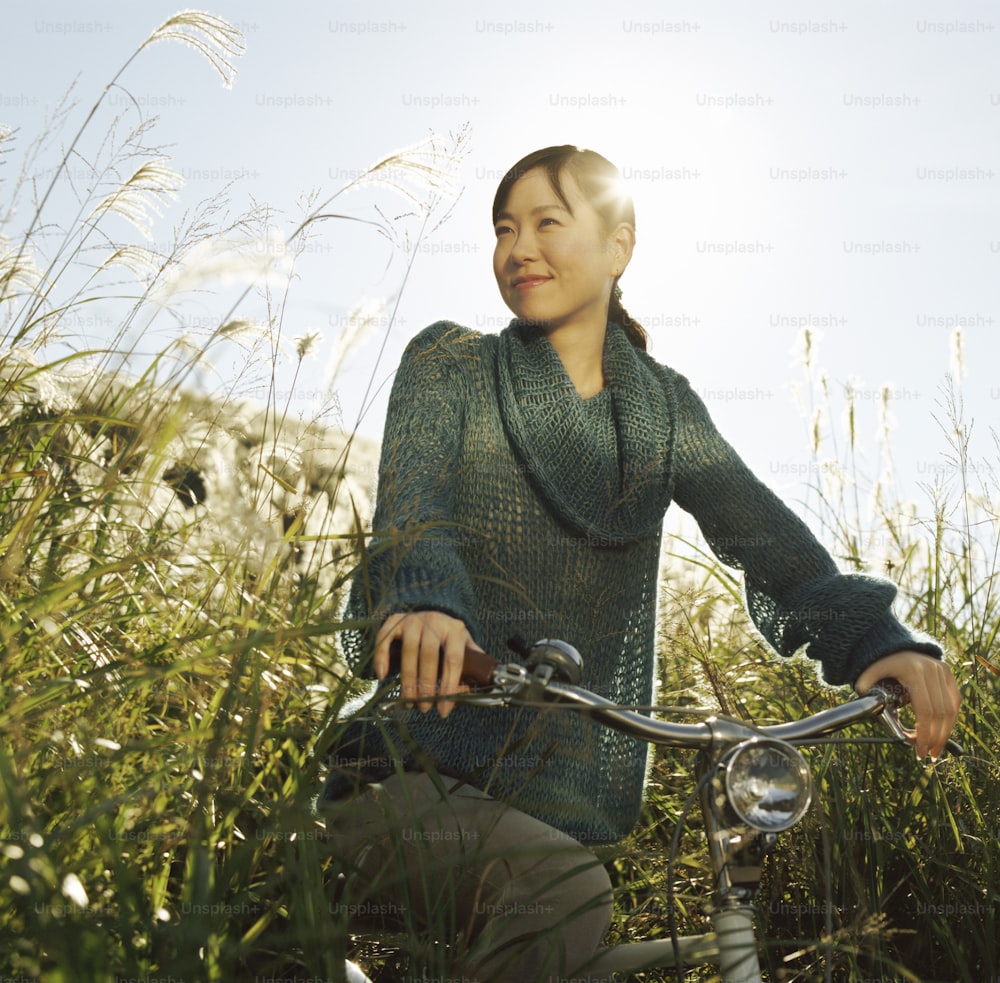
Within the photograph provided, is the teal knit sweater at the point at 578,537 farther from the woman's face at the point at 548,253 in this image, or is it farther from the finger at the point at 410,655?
the finger at the point at 410,655

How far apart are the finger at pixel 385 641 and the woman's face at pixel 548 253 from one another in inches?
43.2

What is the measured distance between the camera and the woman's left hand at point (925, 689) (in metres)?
1.71

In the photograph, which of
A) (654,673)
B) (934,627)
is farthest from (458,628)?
(934,627)

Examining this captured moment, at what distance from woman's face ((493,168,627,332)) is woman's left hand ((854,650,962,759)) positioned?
101 centimetres

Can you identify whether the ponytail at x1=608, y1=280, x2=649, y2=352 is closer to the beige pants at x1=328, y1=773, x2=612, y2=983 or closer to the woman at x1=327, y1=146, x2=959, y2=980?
the woman at x1=327, y1=146, x2=959, y2=980

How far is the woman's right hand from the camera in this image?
138cm

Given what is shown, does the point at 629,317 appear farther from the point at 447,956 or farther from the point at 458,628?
the point at 447,956

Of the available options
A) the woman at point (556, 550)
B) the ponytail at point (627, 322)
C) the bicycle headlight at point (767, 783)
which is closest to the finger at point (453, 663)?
the woman at point (556, 550)

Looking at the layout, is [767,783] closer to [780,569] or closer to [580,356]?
[780,569]

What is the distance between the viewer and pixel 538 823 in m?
1.70

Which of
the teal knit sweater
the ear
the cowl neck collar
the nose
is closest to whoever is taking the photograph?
the teal knit sweater

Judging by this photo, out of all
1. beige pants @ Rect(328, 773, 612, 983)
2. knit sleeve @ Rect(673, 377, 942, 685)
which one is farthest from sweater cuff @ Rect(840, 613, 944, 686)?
beige pants @ Rect(328, 773, 612, 983)

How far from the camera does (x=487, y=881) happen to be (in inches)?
66.1

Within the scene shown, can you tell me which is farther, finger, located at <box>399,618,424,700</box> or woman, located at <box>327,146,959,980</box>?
woman, located at <box>327,146,959,980</box>
